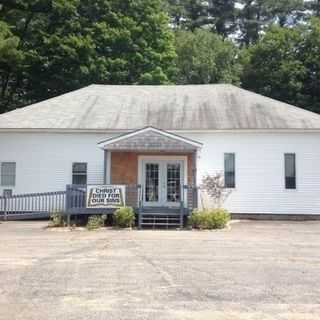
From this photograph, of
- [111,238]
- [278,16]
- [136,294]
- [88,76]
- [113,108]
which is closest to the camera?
[136,294]

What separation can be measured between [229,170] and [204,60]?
24.2 metres

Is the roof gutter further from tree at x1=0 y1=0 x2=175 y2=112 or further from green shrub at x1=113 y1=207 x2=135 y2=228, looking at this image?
tree at x1=0 y1=0 x2=175 y2=112

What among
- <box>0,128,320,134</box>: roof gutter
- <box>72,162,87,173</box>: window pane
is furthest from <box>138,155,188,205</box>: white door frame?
<box>72,162,87,173</box>: window pane

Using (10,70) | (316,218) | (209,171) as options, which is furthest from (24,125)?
(10,70)

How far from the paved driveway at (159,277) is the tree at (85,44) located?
78.7ft

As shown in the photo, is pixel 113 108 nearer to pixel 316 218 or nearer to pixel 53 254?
pixel 316 218

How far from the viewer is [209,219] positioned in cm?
2055

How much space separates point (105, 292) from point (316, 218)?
17.7 m

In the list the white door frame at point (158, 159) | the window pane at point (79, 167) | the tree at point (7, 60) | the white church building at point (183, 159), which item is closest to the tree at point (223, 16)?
the tree at point (7, 60)

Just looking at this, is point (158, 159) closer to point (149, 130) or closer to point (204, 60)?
point (149, 130)

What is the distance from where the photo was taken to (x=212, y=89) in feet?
96.7

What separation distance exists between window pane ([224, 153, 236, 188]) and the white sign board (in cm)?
530

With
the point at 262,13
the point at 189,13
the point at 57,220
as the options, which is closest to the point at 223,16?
the point at 189,13

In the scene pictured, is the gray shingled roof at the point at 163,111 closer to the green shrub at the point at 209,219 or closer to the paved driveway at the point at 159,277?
the green shrub at the point at 209,219
